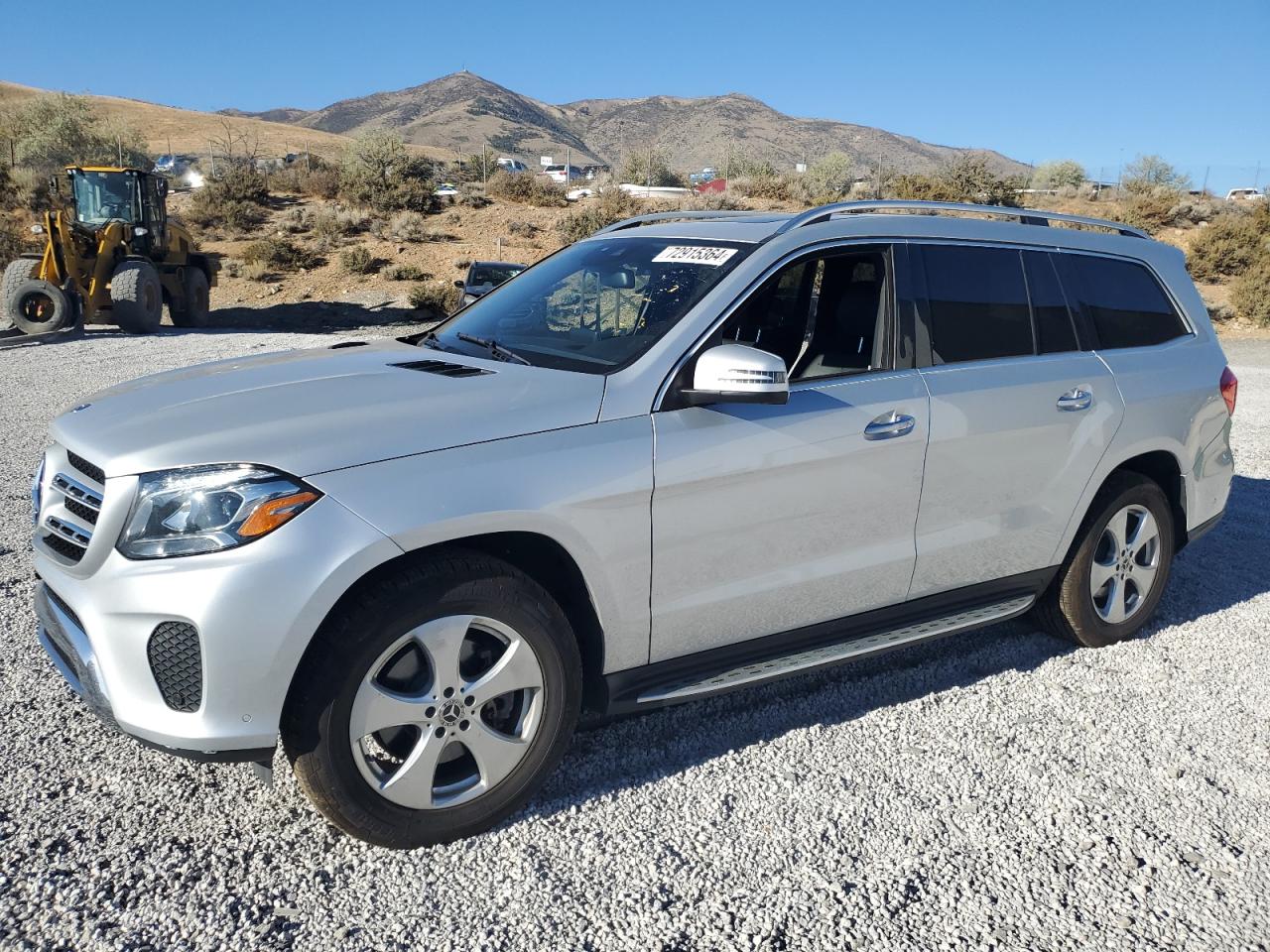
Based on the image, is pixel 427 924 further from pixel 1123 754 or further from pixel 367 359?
pixel 1123 754

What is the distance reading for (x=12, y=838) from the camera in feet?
9.52

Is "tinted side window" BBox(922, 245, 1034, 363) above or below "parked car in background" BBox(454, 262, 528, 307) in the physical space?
above

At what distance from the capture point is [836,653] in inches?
145

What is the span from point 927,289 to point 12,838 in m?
3.59

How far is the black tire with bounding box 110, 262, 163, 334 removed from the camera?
17.5m

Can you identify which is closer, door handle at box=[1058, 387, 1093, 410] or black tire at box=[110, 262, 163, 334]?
door handle at box=[1058, 387, 1093, 410]

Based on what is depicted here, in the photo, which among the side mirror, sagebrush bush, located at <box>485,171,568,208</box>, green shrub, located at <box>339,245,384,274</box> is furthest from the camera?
sagebrush bush, located at <box>485,171,568,208</box>

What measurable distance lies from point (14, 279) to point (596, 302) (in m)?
17.2

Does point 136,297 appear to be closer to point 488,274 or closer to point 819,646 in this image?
point 488,274

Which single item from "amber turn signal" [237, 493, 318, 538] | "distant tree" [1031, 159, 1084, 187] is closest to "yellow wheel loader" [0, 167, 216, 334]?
"amber turn signal" [237, 493, 318, 538]

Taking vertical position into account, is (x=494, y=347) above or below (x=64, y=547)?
above

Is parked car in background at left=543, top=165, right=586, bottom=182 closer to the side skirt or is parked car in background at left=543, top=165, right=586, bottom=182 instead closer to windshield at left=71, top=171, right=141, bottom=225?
windshield at left=71, top=171, right=141, bottom=225

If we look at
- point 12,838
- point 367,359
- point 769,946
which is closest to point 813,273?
point 367,359

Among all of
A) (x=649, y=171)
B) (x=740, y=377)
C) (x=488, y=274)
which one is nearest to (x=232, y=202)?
(x=488, y=274)
